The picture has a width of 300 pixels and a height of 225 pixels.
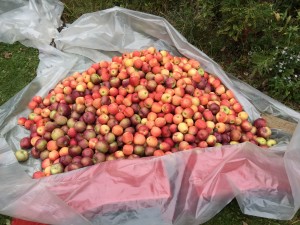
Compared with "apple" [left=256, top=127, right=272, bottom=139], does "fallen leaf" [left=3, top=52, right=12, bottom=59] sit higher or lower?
lower

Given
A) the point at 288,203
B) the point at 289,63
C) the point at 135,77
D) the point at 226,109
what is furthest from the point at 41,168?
the point at 289,63

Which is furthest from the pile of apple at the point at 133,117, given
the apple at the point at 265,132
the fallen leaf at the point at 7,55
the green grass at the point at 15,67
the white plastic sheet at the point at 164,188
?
the fallen leaf at the point at 7,55

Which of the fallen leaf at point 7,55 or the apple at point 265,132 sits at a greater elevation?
the apple at point 265,132

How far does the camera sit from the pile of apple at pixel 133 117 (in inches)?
121

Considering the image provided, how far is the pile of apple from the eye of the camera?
3.07 metres

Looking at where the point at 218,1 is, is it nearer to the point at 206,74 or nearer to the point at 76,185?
the point at 206,74

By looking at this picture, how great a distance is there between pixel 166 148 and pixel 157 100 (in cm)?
47

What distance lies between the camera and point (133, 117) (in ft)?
10.6

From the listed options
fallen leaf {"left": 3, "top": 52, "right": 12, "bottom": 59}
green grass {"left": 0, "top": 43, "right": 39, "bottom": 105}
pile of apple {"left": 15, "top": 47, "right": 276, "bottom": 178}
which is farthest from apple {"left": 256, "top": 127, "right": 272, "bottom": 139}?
fallen leaf {"left": 3, "top": 52, "right": 12, "bottom": 59}

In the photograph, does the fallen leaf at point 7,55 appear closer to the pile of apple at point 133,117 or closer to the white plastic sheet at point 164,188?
the pile of apple at point 133,117

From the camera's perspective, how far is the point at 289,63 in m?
3.70

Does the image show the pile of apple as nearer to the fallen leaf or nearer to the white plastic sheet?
the white plastic sheet

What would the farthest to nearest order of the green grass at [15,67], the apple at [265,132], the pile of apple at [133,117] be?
the green grass at [15,67] → the apple at [265,132] → the pile of apple at [133,117]

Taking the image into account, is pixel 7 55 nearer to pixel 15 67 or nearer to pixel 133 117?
pixel 15 67
